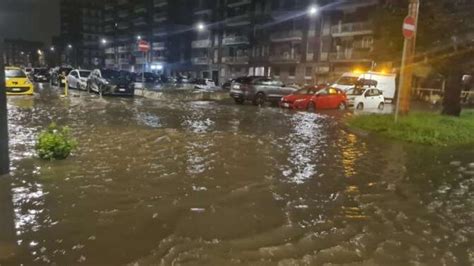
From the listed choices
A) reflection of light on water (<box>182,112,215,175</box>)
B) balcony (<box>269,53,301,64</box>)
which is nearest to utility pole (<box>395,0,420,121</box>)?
reflection of light on water (<box>182,112,215,175</box>)

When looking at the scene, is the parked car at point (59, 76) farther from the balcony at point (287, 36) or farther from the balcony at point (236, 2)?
the balcony at point (236, 2)

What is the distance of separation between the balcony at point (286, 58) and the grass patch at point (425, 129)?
1651 inches

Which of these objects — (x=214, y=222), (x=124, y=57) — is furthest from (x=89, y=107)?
(x=124, y=57)

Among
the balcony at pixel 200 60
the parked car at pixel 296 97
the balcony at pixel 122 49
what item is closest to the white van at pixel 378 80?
the parked car at pixel 296 97

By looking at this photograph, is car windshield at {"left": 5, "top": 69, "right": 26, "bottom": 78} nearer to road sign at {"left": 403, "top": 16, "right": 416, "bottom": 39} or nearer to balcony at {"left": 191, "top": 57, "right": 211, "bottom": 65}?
road sign at {"left": 403, "top": 16, "right": 416, "bottom": 39}

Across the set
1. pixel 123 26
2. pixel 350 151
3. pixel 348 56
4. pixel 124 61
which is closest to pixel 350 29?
pixel 348 56

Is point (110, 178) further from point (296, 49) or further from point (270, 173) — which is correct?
point (296, 49)

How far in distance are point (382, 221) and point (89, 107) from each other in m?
16.8

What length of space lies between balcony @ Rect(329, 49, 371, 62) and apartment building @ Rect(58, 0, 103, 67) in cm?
9182

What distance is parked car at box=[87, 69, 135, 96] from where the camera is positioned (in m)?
28.4

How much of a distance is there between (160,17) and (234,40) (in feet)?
103

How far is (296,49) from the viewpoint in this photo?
5747 centimetres

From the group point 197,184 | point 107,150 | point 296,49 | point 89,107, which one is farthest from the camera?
point 296,49

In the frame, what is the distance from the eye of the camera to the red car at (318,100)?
76.9 feet
